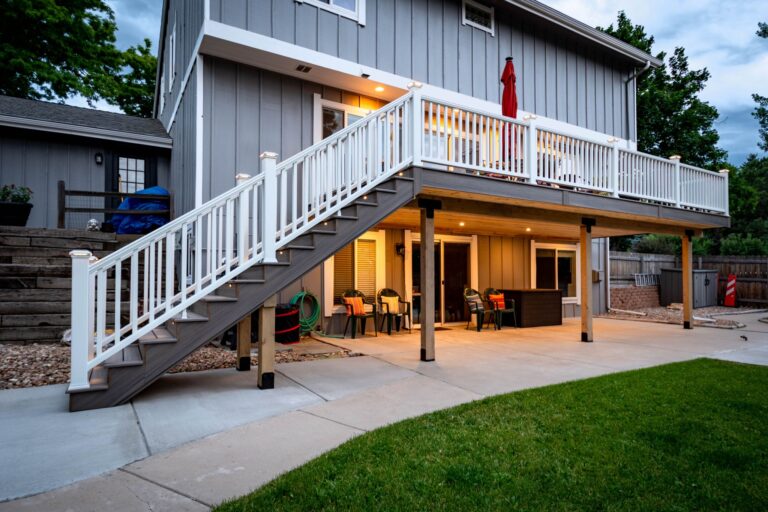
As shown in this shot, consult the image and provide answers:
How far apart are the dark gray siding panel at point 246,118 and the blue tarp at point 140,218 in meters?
1.98

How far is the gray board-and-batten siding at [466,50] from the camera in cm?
687

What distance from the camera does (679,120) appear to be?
20.4m

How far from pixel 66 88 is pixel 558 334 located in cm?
1773

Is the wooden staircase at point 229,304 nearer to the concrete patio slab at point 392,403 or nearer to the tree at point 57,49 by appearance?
the concrete patio slab at point 392,403

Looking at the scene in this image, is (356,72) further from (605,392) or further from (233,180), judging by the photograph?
(605,392)

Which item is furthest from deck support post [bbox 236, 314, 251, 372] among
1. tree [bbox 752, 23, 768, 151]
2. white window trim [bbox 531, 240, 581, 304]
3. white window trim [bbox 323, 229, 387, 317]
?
tree [bbox 752, 23, 768, 151]

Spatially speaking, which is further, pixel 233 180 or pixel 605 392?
pixel 233 180

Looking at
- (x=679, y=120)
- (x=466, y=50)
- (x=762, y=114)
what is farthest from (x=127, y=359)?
(x=762, y=114)

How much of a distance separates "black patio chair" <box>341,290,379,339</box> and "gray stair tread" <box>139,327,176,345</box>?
368 cm

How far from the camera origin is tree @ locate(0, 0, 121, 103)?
14.3 m

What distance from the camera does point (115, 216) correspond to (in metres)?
8.38

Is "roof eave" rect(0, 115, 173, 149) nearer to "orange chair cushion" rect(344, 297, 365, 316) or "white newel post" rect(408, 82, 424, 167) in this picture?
"orange chair cushion" rect(344, 297, 365, 316)

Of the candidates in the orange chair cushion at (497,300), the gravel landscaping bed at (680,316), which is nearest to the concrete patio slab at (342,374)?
the orange chair cushion at (497,300)

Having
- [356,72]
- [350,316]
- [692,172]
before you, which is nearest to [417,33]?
[356,72]
